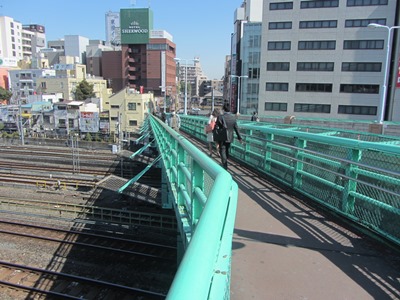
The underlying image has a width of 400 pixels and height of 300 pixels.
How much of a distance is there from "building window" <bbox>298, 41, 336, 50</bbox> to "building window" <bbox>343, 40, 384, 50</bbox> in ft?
5.06

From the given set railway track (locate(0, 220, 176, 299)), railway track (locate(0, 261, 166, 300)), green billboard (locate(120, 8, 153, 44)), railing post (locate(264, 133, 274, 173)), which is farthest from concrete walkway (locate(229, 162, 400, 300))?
green billboard (locate(120, 8, 153, 44))

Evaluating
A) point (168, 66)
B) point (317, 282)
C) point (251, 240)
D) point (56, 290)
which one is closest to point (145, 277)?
point (56, 290)

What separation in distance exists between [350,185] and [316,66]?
138 ft

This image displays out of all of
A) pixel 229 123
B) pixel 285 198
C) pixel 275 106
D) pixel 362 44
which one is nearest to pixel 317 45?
pixel 362 44

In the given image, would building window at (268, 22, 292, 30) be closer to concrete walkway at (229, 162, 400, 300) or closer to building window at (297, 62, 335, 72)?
building window at (297, 62, 335, 72)

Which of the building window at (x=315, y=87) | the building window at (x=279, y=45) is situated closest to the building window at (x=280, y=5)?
the building window at (x=279, y=45)

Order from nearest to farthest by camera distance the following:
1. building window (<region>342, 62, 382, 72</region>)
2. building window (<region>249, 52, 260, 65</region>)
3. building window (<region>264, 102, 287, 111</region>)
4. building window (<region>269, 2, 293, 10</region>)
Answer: building window (<region>342, 62, 382, 72</region>)
building window (<region>269, 2, 293, 10</region>)
building window (<region>264, 102, 287, 111</region>)
building window (<region>249, 52, 260, 65</region>)

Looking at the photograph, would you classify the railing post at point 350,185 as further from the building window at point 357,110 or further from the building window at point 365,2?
the building window at point 365,2

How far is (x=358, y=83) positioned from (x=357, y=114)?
3919 mm

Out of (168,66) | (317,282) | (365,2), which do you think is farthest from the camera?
(168,66)

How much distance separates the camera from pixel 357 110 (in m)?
42.0

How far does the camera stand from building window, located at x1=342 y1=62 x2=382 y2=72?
40938 millimetres

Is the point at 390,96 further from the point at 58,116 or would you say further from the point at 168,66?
the point at 168,66

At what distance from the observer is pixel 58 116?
2040 inches
